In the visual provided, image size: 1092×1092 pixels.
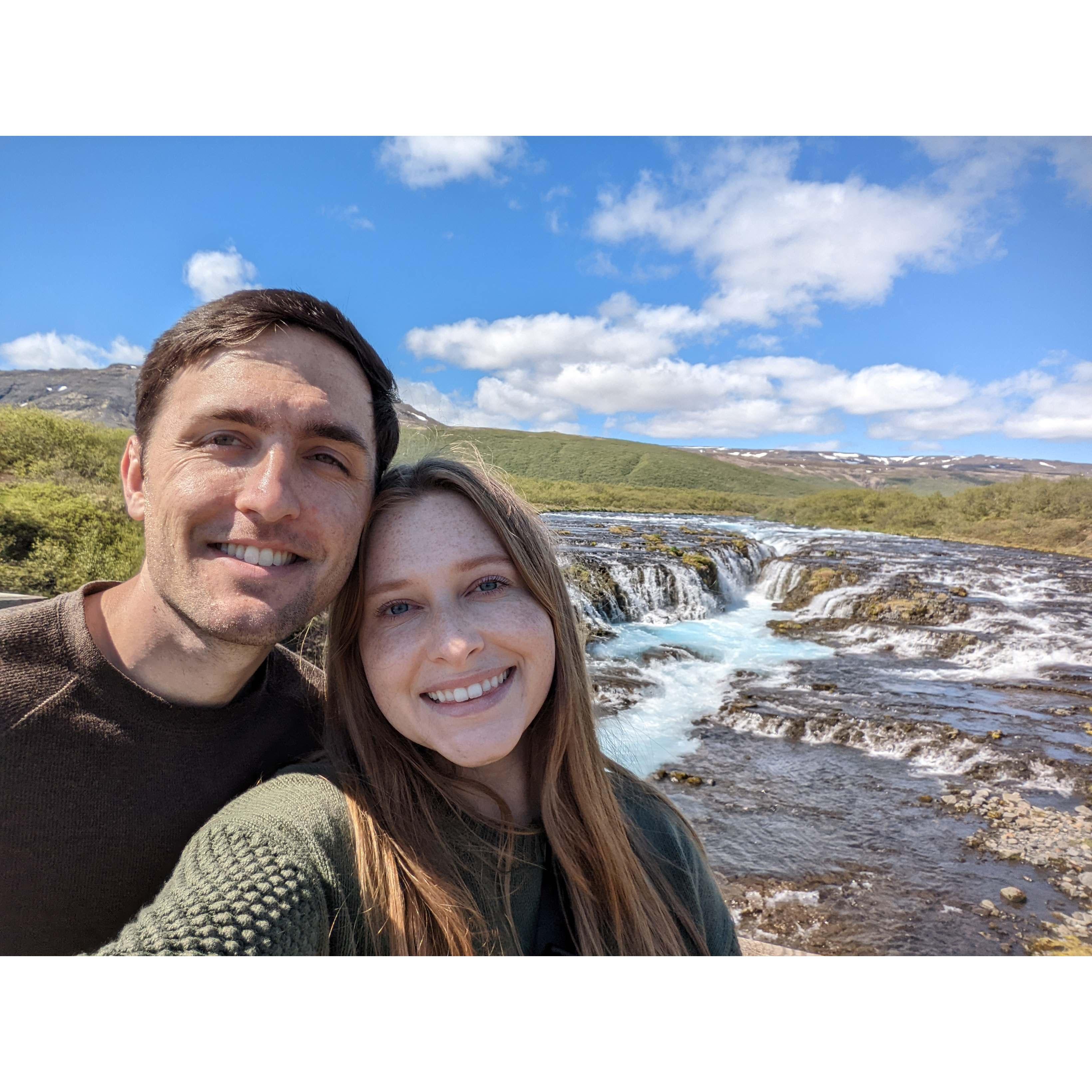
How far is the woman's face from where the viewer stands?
0.97 m

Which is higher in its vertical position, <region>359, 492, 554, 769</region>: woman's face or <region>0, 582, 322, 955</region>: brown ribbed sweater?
<region>359, 492, 554, 769</region>: woman's face

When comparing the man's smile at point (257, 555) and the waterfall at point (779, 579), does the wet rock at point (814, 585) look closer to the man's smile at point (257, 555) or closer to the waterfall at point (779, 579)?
the waterfall at point (779, 579)

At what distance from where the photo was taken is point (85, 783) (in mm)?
968

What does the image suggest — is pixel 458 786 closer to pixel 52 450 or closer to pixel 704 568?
pixel 52 450

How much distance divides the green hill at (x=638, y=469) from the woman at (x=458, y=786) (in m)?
9.03

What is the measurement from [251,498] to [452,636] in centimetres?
38

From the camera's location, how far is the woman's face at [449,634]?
3.19ft

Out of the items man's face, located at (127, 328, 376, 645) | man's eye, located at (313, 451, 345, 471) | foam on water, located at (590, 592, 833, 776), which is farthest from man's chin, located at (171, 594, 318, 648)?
foam on water, located at (590, 592, 833, 776)

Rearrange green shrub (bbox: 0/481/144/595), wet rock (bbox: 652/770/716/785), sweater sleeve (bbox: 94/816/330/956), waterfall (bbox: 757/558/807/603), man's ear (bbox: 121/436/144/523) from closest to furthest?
sweater sleeve (bbox: 94/816/330/956)
man's ear (bbox: 121/436/144/523)
wet rock (bbox: 652/770/716/785)
green shrub (bbox: 0/481/144/595)
waterfall (bbox: 757/558/807/603)

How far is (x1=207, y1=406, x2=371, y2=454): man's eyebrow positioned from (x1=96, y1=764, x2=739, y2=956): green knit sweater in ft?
1.76

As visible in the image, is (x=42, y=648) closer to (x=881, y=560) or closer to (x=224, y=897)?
(x=224, y=897)

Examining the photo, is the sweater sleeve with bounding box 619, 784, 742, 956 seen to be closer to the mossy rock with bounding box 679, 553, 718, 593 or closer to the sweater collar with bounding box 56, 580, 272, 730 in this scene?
the sweater collar with bounding box 56, 580, 272, 730

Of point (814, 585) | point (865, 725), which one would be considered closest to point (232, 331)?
point (865, 725)

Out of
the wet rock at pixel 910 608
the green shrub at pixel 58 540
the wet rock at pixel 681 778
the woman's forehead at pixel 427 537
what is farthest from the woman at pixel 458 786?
the wet rock at pixel 910 608
